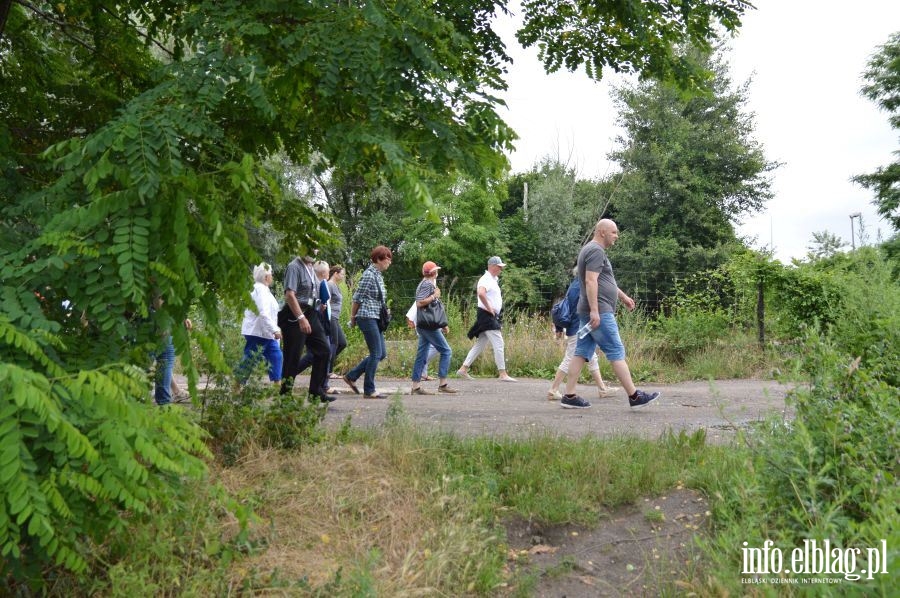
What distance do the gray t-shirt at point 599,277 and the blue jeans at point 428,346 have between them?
276 centimetres

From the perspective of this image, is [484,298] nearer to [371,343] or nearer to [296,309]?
[371,343]

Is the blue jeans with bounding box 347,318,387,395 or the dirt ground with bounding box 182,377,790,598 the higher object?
the blue jeans with bounding box 347,318,387,395

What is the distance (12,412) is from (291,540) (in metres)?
2.09

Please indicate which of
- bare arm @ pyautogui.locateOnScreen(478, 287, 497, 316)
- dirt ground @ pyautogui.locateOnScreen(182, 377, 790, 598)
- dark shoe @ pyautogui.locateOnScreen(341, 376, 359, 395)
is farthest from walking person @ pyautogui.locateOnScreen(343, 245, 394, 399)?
bare arm @ pyautogui.locateOnScreen(478, 287, 497, 316)

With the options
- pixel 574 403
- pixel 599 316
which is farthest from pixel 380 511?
pixel 574 403

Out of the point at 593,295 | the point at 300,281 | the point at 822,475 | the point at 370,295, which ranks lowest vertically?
the point at 822,475

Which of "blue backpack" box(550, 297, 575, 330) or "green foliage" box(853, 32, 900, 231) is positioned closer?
"blue backpack" box(550, 297, 575, 330)

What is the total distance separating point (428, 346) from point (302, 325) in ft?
9.83

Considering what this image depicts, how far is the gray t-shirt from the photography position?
8539mm

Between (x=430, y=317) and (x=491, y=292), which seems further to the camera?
(x=491, y=292)

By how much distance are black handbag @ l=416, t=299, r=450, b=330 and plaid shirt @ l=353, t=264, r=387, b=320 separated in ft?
3.41

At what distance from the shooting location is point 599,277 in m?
8.80

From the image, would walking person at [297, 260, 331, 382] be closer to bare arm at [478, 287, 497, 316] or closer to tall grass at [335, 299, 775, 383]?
bare arm at [478, 287, 497, 316]

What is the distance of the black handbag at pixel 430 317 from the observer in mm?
10789
